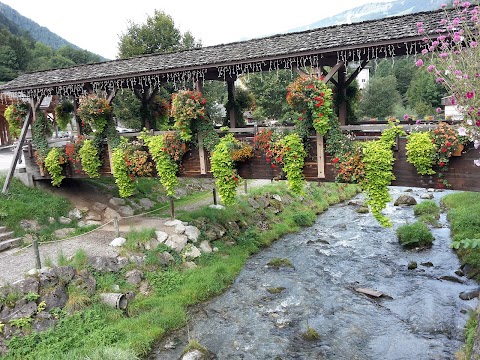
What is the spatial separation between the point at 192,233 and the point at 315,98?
796 centimetres

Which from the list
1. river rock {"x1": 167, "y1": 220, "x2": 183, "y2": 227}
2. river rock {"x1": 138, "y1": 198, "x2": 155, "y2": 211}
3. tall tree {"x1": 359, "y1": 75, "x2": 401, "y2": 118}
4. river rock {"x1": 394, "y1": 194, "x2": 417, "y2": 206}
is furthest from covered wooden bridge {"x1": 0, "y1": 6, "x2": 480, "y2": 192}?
tall tree {"x1": 359, "y1": 75, "x2": 401, "y2": 118}

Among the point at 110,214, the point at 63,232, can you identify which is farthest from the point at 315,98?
the point at 63,232

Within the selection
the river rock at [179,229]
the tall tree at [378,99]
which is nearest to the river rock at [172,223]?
the river rock at [179,229]

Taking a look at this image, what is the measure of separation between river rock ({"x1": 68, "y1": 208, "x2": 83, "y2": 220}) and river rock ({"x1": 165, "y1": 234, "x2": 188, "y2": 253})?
4.53 metres

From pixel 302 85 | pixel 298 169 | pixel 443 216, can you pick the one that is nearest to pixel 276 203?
pixel 443 216

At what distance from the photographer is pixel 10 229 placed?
15.2 metres

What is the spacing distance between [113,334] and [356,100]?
10.8 metres

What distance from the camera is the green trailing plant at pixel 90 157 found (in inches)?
624

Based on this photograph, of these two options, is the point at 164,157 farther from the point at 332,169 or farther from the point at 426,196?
the point at 426,196

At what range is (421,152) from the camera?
10117mm

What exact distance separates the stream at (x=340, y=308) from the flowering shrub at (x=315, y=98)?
5.57 m

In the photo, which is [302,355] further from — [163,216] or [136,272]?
[163,216]

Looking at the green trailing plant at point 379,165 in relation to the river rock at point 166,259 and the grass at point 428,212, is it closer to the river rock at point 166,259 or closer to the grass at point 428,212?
the river rock at point 166,259

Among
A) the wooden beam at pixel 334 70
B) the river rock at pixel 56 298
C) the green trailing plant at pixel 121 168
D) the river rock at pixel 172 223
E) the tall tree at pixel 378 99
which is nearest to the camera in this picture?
the wooden beam at pixel 334 70
